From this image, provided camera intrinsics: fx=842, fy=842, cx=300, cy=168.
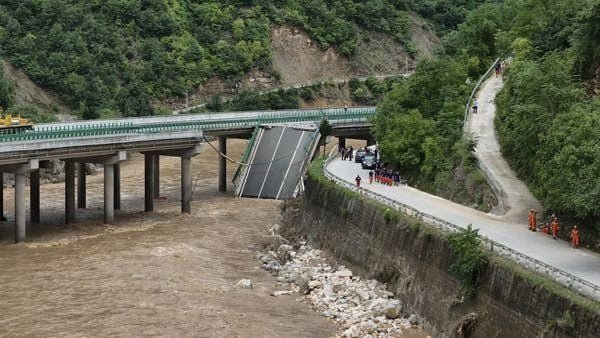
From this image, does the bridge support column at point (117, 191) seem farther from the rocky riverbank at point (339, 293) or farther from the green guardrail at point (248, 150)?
the rocky riverbank at point (339, 293)

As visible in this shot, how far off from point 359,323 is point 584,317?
1125 centimetres

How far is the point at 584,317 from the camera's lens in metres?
24.8

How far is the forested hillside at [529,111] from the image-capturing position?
3297 centimetres

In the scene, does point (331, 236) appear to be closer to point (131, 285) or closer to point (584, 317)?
point (131, 285)

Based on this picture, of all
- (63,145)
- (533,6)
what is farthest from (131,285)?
(533,6)

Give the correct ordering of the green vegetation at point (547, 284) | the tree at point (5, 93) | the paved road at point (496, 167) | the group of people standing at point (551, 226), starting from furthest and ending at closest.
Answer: the tree at point (5, 93) → the paved road at point (496, 167) → the group of people standing at point (551, 226) → the green vegetation at point (547, 284)

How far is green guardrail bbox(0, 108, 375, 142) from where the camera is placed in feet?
180

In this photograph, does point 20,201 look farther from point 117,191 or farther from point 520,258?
point 520,258

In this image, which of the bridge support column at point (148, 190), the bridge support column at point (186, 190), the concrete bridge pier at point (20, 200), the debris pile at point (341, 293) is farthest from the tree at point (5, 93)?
the debris pile at point (341, 293)

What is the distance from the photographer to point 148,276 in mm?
42469

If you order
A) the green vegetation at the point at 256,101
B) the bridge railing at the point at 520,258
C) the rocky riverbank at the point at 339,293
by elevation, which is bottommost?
the rocky riverbank at the point at 339,293

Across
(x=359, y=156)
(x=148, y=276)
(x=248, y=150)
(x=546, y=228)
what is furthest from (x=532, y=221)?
(x=248, y=150)

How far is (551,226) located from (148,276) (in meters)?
19.8

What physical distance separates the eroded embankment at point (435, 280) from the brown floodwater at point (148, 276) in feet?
8.02
